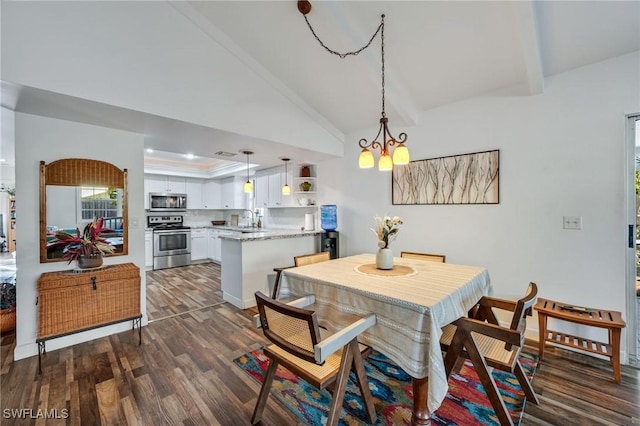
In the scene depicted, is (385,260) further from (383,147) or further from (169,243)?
(169,243)

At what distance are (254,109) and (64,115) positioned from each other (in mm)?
1725

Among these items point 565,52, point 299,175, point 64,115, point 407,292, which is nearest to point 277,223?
point 299,175

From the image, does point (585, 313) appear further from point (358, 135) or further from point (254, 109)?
point (254, 109)

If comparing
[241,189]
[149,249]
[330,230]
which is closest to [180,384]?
[330,230]

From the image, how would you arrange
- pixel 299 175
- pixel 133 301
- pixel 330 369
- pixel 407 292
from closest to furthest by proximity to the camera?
pixel 330 369
pixel 407 292
pixel 133 301
pixel 299 175

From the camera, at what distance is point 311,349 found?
1410 millimetres

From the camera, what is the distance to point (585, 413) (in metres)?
1.73

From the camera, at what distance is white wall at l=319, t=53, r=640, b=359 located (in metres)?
2.30

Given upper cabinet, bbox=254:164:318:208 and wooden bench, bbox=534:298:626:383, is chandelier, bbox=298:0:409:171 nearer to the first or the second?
wooden bench, bbox=534:298:626:383

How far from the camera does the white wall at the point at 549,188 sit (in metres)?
2.30

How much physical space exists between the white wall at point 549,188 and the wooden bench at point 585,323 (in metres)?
0.20

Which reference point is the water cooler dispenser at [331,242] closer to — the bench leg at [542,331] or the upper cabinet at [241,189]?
the upper cabinet at [241,189]

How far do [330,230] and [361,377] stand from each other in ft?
9.76

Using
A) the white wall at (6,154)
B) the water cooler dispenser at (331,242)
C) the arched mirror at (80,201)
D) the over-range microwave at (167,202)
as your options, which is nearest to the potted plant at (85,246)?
the arched mirror at (80,201)
